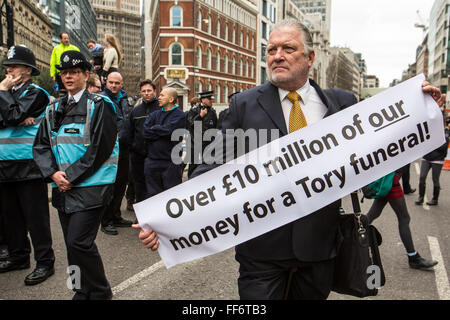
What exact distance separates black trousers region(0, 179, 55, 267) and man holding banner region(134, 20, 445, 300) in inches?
98.1

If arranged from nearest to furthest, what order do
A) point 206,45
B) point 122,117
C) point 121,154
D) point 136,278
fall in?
point 136,278, point 122,117, point 121,154, point 206,45

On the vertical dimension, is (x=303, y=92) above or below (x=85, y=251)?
above

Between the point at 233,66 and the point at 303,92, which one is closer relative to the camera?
the point at 303,92

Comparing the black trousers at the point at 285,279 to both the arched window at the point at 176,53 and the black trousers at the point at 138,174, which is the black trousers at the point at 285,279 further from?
the arched window at the point at 176,53

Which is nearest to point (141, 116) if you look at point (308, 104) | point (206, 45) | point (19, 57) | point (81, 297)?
point (19, 57)

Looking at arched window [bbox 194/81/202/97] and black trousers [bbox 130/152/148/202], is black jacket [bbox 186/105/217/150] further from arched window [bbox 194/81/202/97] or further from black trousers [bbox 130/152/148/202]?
arched window [bbox 194/81/202/97]

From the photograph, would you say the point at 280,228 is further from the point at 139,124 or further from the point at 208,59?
the point at 208,59

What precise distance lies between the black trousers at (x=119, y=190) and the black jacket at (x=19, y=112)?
200cm

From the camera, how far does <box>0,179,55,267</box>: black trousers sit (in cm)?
409

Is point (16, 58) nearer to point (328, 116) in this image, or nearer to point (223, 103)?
point (328, 116)

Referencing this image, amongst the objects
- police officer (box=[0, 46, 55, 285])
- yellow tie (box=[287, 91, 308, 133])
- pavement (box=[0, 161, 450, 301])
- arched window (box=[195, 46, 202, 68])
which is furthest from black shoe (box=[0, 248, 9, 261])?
arched window (box=[195, 46, 202, 68])

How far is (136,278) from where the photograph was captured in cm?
411

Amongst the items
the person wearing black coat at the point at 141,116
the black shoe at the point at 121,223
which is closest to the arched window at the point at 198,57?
the person wearing black coat at the point at 141,116

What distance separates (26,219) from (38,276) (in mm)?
629
